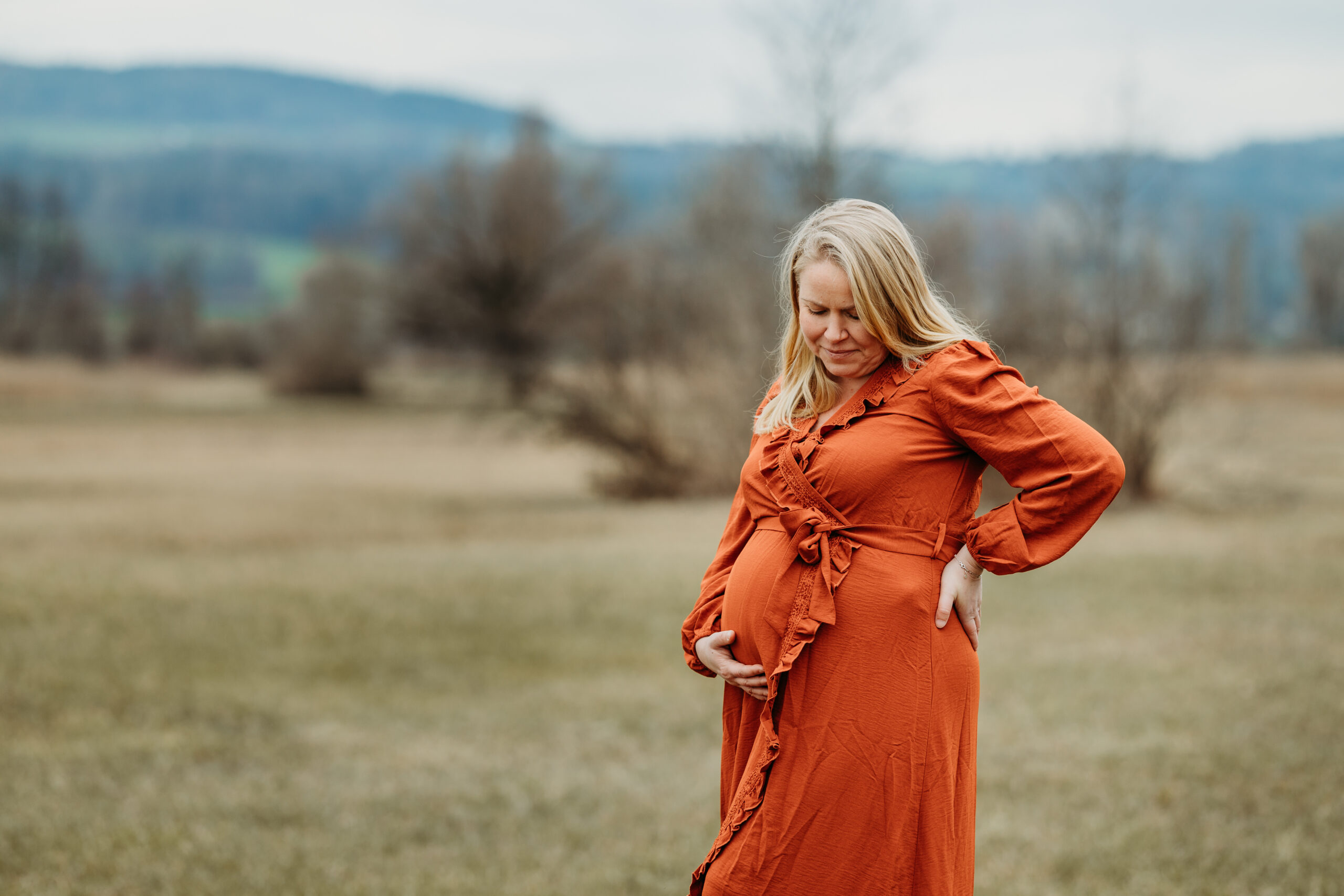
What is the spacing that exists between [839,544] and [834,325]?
0.48 m

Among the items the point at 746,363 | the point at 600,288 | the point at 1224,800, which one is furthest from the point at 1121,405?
the point at 600,288

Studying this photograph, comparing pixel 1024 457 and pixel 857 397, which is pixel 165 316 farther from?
pixel 1024 457

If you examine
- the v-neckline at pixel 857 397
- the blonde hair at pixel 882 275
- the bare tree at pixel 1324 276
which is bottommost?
the v-neckline at pixel 857 397

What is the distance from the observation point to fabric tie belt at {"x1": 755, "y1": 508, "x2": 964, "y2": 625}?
2510mm

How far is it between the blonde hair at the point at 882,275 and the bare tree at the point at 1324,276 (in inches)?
2776

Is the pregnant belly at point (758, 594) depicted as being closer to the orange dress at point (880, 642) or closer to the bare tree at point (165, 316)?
the orange dress at point (880, 642)

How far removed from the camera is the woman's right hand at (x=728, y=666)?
103 inches

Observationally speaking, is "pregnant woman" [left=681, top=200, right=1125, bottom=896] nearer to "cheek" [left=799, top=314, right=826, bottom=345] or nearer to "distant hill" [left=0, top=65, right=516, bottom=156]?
"cheek" [left=799, top=314, right=826, bottom=345]

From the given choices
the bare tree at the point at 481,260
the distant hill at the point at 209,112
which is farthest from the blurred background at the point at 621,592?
the distant hill at the point at 209,112

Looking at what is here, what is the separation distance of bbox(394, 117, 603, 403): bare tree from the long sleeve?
50502 millimetres

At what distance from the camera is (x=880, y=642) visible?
2.50 m

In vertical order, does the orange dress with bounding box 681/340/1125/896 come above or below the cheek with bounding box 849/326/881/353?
below

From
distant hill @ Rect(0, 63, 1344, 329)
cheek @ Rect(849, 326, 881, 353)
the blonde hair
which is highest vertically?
distant hill @ Rect(0, 63, 1344, 329)

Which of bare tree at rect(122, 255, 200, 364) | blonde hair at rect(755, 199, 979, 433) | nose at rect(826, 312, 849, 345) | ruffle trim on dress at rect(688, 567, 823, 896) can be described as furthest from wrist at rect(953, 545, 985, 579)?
bare tree at rect(122, 255, 200, 364)
